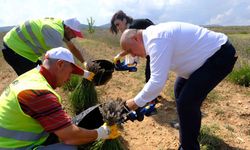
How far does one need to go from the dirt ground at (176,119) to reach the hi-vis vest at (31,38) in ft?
4.82

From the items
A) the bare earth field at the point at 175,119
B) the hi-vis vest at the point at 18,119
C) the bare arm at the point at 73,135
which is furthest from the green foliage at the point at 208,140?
the hi-vis vest at the point at 18,119

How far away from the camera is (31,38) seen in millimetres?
4559

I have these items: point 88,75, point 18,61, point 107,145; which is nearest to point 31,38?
point 18,61

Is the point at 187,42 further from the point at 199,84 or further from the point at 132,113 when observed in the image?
the point at 132,113

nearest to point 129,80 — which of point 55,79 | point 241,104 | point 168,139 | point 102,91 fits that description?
point 102,91

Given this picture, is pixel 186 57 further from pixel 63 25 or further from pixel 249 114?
pixel 249 114

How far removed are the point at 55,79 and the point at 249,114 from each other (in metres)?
3.46

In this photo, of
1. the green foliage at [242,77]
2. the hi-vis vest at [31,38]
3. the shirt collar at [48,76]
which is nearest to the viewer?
the shirt collar at [48,76]

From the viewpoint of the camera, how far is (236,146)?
4547 millimetres

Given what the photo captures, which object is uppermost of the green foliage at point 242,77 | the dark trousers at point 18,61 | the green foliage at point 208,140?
→ the dark trousers at point 18,61

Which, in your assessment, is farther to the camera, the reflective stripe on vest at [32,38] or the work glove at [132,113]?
the reflective stripe on vest at [32,38]

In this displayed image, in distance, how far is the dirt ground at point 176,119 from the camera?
464 centimetres

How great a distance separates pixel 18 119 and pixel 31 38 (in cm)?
193

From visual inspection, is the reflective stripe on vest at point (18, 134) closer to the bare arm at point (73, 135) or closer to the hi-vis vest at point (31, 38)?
the bare arm at point (73, 135)
